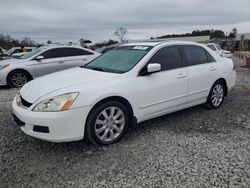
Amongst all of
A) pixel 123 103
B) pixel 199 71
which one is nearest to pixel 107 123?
pixel 123 103

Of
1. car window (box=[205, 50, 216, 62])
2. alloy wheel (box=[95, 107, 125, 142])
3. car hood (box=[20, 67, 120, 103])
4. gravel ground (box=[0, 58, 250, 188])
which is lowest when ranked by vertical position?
A: gravel ground (box=[0, 58, 250, 188])

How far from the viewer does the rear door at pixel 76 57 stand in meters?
8.78

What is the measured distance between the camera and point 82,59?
9008 millimetres

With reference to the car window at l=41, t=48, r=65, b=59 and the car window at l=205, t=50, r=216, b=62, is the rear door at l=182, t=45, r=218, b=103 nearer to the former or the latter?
the car window at l=205, t=50, r=216, b=62

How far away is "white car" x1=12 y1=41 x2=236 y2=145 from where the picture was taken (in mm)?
3182

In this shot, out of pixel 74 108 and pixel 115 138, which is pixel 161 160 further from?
pixel 74 108

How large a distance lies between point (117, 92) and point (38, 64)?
5.58 metres

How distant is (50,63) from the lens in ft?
27.5

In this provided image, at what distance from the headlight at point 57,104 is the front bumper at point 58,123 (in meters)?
0.06

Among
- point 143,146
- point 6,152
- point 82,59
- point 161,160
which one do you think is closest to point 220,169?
point 161,160

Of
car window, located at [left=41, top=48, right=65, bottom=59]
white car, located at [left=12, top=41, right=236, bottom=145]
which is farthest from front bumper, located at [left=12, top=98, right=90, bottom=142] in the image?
car window, located at [left=41, top=48, right=65, bottom=59]

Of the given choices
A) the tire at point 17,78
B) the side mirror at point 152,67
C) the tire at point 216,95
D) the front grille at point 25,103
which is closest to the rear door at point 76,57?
the tire at point 17,78

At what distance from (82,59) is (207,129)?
5942 mm

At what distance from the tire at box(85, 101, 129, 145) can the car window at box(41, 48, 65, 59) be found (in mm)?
5727
